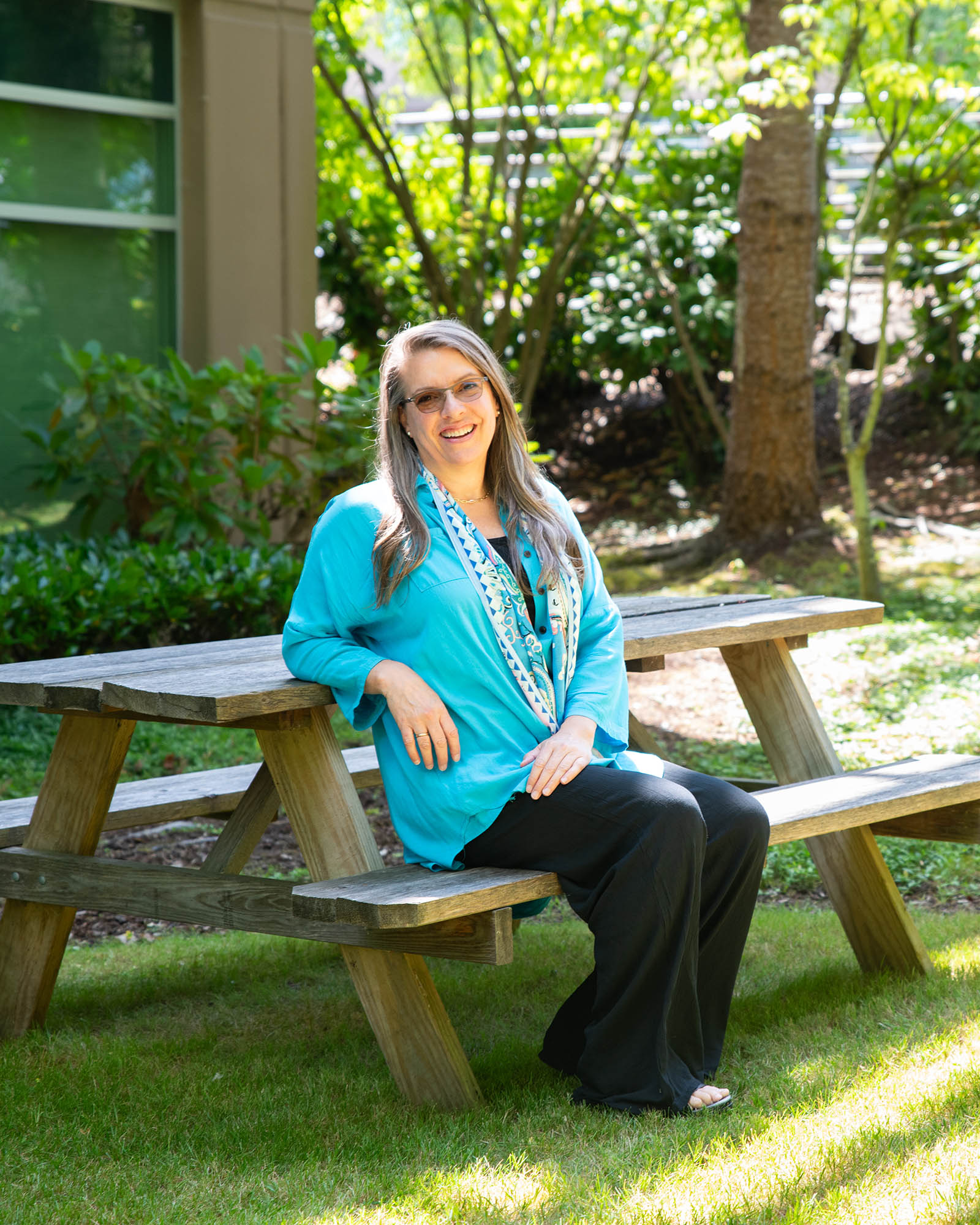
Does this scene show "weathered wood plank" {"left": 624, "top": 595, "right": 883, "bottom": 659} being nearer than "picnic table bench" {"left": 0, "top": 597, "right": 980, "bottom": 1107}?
No

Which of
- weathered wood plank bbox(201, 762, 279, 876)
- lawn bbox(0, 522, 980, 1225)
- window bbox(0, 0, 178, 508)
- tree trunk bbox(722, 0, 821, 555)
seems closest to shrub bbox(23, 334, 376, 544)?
window bbox(0, 0, 178, 508)

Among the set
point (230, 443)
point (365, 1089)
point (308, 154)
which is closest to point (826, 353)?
point (308, 154)

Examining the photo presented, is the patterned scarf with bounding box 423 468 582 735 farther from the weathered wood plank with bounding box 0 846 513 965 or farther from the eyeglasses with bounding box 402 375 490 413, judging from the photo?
the weathered wood plank with bounding box 0 846 513 965

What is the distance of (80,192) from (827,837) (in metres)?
6.48

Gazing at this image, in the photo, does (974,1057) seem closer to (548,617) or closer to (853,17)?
(548,617)

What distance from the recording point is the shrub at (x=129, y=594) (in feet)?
21.5

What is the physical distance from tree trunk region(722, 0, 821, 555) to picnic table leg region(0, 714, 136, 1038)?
718cm

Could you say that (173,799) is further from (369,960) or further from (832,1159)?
(832,1159)

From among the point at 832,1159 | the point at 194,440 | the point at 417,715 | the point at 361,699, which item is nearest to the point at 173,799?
the point at 361,699

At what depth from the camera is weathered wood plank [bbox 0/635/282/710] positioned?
9.95ft

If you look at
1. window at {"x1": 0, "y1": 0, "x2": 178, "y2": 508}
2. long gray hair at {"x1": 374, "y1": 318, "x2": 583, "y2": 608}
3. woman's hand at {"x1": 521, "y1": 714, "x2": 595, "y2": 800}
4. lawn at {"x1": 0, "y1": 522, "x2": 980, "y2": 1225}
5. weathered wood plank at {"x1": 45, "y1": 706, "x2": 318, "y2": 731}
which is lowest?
lawn at {"x1": 0, "y1": 522, "x2": 980, "y2": 1225}

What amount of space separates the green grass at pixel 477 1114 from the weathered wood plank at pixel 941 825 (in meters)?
0.39

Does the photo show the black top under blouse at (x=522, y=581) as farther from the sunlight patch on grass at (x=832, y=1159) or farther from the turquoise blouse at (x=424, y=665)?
the sunlight patch on grass at (x=832, y=1159)

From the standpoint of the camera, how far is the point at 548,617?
3189 millimetres
